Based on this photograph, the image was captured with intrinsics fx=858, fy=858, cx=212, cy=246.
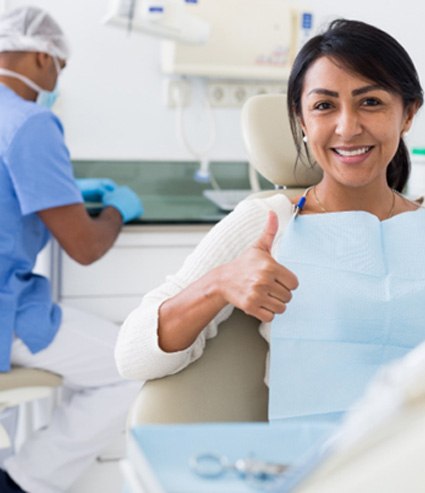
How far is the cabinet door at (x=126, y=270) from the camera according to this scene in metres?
2.18

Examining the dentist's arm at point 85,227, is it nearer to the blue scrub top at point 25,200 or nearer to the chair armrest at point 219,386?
the blue scrub top at point 25,200

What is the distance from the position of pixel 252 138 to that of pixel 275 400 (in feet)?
1.72

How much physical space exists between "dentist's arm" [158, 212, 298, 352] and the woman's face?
0.24m

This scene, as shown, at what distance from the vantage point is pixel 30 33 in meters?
2.09

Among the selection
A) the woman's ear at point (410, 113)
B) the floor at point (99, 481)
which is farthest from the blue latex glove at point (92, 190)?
the woman's ear at point (410, 113)

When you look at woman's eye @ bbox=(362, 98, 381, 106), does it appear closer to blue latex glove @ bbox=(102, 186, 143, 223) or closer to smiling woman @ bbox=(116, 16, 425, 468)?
smiling woman @ bbox=(116, 16, 425, 468)

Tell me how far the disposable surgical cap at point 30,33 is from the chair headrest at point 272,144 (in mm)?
732

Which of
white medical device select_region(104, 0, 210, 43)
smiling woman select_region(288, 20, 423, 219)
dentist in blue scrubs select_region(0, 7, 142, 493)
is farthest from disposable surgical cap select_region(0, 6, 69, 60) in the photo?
smiling woman select_region(288, 20, 423, 219)

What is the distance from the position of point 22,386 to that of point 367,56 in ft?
3.51

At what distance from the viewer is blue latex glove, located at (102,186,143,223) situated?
2139mm

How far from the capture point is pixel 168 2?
239 cm

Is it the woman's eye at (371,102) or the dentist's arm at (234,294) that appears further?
the woman's eye at (371,102)

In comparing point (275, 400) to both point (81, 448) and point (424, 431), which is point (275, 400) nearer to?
point (424, 431)

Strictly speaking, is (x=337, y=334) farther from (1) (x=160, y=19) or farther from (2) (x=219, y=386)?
(1) (x=160, y=19)
